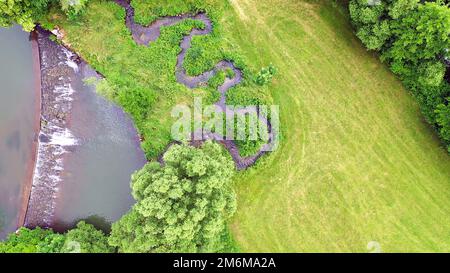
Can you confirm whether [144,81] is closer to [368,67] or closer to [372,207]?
[368,67]

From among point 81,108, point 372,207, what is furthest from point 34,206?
point 372,207

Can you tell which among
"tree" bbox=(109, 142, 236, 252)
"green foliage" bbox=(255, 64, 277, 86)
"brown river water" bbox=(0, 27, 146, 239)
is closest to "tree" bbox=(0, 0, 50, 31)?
"brown river water" bbox=(0, 27, 146, 239)

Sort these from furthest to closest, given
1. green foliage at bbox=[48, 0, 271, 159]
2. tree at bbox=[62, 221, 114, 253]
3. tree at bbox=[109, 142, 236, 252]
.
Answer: green foliage at bbox=[48, 0, 271, 159]
tree at bbox=[62, 221, 114, 253]
tree at bbox=[109, 142, 236, 252]

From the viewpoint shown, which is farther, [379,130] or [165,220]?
[379,130]

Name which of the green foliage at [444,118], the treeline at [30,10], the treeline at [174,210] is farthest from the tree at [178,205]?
the green foliage at [444,118]

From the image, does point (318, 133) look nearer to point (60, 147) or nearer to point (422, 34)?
point (422, 34)

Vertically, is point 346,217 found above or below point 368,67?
below

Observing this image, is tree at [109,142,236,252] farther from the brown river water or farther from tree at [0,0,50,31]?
tree at [0,0,50,31]

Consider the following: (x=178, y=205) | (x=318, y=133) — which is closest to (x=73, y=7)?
(x=178, y=205)
